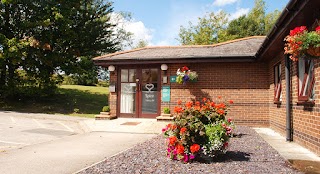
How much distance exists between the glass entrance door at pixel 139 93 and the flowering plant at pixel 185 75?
51.1 inches

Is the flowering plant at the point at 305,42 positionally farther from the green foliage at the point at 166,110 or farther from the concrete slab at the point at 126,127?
the green foliage at the point at 166,110

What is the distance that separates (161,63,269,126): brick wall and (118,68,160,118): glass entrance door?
1299mm

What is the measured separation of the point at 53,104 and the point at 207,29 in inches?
1158

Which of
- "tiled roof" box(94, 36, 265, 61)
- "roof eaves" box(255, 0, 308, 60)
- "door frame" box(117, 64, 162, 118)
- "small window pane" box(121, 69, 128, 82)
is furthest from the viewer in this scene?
"small window pane" box(121, 69, 128, 82)

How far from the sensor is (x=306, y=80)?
5895 mm

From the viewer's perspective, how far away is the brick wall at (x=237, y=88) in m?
10.9

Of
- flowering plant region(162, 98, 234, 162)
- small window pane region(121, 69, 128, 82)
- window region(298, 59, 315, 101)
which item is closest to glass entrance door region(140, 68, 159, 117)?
small window pane region(121, 69, 128, 82)

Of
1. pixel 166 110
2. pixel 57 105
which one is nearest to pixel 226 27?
pixel 57 105

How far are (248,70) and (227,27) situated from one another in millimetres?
31754

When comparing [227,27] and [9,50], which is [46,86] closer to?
[9,50]

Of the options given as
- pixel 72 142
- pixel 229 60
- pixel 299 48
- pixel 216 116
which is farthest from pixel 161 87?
pixel 299 48

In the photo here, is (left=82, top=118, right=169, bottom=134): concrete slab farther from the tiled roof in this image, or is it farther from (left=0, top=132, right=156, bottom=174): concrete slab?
the tiled roof

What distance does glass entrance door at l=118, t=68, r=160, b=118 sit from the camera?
39.6ft

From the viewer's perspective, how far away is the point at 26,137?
774 centimetres
